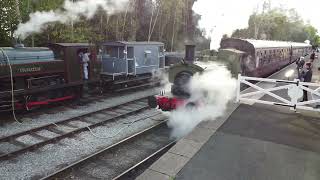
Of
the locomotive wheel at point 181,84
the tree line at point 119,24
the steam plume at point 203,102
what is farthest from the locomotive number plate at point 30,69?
the steam plume at point 203,102

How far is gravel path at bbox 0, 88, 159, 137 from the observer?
29.9 feet

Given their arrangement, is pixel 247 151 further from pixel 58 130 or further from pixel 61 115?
pixel 61 115

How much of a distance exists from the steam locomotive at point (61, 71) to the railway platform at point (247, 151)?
6.77 metres

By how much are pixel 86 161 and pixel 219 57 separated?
6.24 meters

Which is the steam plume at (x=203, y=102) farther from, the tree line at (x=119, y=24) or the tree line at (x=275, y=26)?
the tree line at (x=275, y=26)

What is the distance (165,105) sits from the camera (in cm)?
952

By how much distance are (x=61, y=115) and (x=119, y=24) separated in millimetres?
15546

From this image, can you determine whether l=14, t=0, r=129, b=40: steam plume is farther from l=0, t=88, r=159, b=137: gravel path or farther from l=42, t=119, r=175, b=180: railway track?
l=42, t=119, r=175, b=180: railway track

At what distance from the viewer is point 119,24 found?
24.7 m

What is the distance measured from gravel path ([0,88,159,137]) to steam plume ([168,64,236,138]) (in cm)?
374

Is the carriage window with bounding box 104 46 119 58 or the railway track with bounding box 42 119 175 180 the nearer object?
the railway track with bounding box 42 119 175 180

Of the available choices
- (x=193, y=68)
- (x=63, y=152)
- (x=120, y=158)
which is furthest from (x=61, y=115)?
(x=193, y=68)

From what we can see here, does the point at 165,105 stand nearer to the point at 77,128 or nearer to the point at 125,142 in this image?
the point at 125,142

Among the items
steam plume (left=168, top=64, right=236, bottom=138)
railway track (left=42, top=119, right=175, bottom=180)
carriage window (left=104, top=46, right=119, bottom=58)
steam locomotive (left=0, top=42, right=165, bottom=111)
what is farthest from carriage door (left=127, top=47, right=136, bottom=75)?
railway track (left=42, top=119, right=175, bottom=180)
